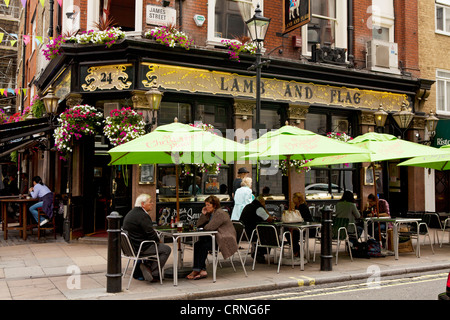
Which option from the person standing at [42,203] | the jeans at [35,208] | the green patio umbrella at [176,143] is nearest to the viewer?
the green patio umbrella at [176,143]

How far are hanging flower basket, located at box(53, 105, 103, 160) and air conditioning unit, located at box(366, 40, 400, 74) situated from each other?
9.71 meters

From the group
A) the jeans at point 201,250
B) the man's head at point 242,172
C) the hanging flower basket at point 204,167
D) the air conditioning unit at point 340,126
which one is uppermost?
the air conditioning unit at point 340,126

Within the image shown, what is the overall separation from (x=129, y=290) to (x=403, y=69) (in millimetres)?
13904

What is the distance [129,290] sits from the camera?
6.98 meters

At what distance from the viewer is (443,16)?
722 inches

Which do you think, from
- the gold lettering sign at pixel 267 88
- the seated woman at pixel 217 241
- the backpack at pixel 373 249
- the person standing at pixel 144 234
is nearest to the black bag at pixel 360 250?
the backpack at pixel 373 249

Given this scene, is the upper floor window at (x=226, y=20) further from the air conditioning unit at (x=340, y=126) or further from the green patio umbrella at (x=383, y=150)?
the green patio umbrella at (x=383, y=150)

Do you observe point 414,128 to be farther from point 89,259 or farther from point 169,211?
point 89,259

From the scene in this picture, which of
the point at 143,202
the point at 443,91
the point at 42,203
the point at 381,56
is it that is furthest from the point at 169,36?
the point at 443,91

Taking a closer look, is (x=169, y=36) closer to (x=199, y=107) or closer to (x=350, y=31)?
(x=199, y=107)

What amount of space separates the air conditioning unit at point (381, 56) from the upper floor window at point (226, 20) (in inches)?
185

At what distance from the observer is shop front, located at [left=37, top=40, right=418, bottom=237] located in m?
12.0

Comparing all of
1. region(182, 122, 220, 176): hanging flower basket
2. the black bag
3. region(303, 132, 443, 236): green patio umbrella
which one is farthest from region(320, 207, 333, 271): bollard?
region(182, 122, 220, 176): hanging flower basket

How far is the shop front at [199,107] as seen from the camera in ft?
39.3
